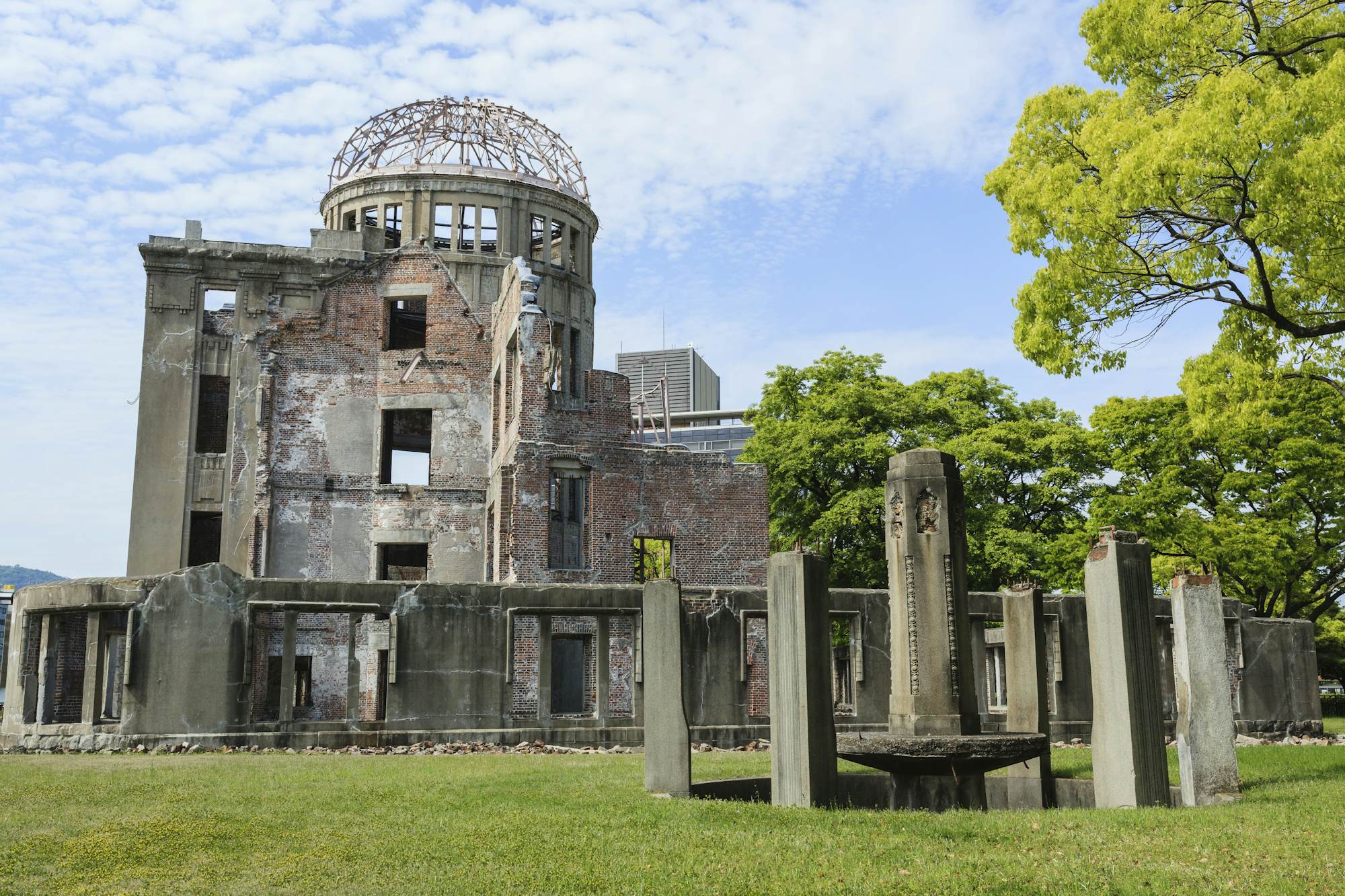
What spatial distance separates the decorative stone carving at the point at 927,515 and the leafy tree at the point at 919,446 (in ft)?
70.5

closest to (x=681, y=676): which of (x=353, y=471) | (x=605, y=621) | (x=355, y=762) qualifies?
(x=355, y=762)

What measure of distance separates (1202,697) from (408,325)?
28.4m

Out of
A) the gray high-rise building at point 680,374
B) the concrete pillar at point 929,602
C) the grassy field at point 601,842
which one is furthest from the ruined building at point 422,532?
the gray high-rise building at point 680,374

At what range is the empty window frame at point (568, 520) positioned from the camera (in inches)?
1050

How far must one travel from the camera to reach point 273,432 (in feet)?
99.0

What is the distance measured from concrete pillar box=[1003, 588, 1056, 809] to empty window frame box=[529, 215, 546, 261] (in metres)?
27.8

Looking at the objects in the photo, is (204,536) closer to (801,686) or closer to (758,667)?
(758,667)

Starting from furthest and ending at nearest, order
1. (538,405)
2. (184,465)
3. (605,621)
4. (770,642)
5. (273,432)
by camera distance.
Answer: (184,465)
(273,432)
(538,405)
(605,621)
(770,642)

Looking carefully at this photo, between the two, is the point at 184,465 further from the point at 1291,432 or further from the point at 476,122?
the point at 1291,432

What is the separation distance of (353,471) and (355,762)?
1658 cm

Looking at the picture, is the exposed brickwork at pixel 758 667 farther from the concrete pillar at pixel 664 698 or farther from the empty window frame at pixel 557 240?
the empty window frame at pixel 557 240

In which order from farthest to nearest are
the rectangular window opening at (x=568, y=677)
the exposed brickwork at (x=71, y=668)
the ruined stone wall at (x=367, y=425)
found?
1. the rectangular window opening at (x=568, y=677)
2. the ruined stone wall at (x=367, y=425)
3. the exposed brickwork at (x=71, y=668)

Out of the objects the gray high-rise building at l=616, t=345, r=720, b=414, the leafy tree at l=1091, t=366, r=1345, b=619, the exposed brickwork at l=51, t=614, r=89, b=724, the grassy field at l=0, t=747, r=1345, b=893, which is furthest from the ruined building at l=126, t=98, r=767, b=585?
the gray high-rise building at l=616, t=345, r=720, b=414

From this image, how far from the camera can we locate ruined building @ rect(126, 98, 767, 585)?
26.8m
